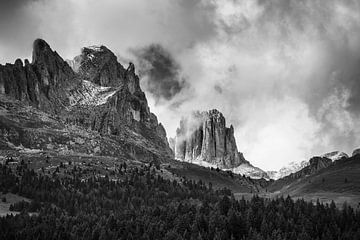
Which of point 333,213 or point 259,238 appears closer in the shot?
point 259,238

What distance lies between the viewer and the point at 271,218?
584 feet

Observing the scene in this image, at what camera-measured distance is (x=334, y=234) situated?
520 feet

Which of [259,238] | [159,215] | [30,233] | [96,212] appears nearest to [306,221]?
[259,238]

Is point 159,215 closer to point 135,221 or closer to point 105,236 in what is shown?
point 135,221

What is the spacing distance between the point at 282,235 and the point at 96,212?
87.9m

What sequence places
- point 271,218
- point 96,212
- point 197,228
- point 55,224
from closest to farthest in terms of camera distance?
1. point 55,224
2. point 197,228
3. point 271,218
4. point 96,212

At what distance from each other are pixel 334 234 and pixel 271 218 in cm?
2819

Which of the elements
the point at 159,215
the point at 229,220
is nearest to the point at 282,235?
the point at 229,220

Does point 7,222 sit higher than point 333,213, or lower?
lower

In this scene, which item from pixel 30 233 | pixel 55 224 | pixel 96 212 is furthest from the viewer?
pixel 96 212

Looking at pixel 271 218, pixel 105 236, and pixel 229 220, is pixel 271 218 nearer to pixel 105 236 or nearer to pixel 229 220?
pixel 229 220

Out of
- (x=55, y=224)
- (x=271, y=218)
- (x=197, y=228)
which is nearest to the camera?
(x=55, y=224)

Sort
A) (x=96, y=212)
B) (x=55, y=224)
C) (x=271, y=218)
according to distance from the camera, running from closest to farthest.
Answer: (x=55, y=224)
(x=271, y=218)
(x=96, y=212)

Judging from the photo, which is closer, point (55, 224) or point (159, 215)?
point (55, 224)
